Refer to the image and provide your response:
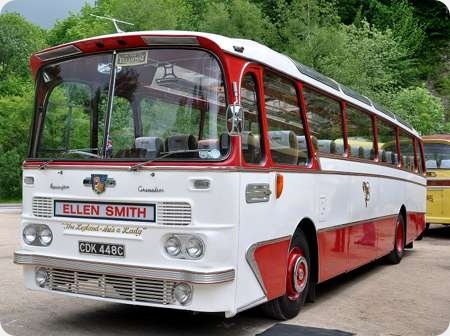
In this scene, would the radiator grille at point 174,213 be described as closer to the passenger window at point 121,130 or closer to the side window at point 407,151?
the passenger window at point 121,130

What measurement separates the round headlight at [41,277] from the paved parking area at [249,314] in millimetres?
464

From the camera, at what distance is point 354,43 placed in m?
32.5

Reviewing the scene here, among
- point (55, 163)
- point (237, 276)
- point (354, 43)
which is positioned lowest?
point (237, 276)

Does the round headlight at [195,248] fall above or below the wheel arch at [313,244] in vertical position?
above

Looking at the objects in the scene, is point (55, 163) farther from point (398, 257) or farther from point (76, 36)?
point (76, 36)

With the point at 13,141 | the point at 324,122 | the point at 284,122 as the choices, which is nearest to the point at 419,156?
the point at 324,122

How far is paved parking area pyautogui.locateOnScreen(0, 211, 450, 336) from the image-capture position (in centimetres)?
670

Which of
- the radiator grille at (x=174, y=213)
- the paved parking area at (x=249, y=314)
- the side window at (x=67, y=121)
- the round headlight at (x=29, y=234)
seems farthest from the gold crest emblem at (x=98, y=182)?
the paved parking area at (x=249, y=314)

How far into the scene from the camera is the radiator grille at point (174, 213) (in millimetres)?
5828

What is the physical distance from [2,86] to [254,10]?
32.2 meters

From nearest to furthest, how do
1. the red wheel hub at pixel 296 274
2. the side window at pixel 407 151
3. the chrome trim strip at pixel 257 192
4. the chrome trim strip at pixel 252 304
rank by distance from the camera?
the chrome trim strip at pixel 252 304
the chrome trim strip at pixel 257 192
the red wheel hub at pixel 296 274
the side window at pixel 407 151

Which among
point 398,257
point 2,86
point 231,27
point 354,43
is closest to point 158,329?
point 398,257

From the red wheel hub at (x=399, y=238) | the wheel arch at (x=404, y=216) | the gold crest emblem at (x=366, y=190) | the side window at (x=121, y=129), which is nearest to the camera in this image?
the side window at (x=121, y=129)

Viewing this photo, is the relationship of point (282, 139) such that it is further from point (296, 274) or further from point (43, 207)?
point (43, 207)
